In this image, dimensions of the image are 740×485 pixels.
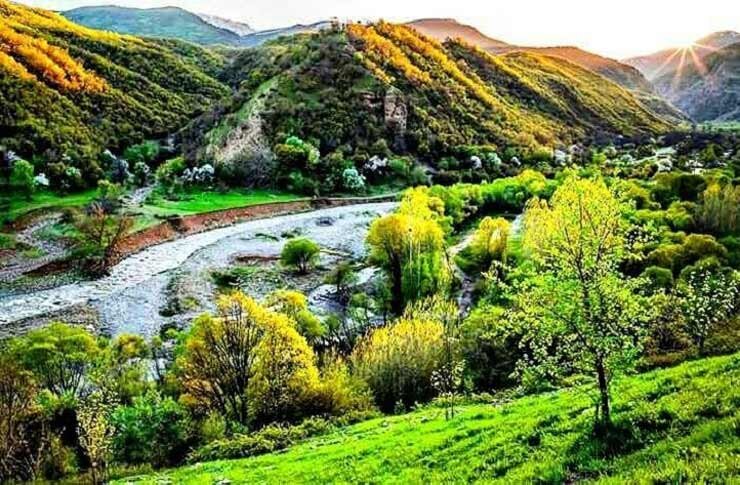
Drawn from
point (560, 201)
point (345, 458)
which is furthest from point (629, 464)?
point (345, 458)

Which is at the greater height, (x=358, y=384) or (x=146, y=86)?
(x=146, y=86)

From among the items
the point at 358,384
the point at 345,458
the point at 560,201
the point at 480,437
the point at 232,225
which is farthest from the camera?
the point at 232,225

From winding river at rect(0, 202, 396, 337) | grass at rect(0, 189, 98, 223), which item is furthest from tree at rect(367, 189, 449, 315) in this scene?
grass at rect(0, 189, 98, 223)

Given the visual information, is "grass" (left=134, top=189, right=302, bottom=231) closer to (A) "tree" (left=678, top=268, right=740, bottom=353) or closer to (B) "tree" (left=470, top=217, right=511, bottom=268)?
(B) "tree" (left=470, top=217, right=511, bottom=268)

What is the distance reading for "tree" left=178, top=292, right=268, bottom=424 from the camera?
33.5 metres

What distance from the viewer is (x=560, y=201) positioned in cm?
1567

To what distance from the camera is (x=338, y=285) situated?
219 ft

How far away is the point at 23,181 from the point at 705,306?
3915 inches

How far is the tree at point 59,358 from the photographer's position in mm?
39031

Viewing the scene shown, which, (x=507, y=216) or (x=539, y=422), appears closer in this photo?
(x=539, y=422)

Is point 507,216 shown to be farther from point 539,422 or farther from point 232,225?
point 539,422

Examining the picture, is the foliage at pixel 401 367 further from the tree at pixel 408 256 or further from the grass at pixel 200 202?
the grass at pixel 200 202

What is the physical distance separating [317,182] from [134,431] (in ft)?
326

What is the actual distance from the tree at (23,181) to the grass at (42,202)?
1232 millimetres
